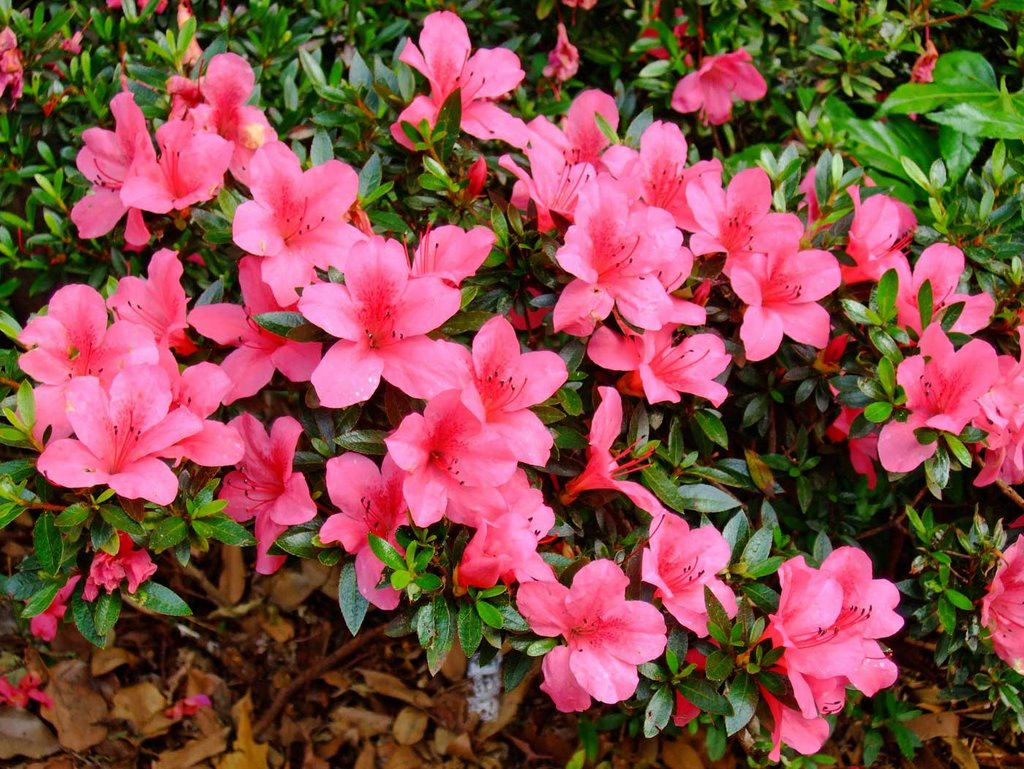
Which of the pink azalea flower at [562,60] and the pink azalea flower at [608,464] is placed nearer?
the pink azalea flower at [608,464]

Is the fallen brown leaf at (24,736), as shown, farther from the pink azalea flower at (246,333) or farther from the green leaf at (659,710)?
the green leaf at (659,710)

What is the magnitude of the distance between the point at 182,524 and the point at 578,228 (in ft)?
2.40

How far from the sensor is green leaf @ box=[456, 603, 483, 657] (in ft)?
4.36

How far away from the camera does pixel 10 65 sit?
198 cm

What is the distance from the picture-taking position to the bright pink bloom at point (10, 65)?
6.50 feet

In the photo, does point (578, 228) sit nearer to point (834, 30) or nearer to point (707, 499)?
point (707, 499)

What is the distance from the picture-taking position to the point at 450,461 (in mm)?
1337

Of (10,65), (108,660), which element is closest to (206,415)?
(10,65)

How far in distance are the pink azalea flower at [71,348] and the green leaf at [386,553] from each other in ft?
1.38

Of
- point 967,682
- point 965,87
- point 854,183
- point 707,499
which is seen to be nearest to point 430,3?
point 854,183

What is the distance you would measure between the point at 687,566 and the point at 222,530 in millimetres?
691

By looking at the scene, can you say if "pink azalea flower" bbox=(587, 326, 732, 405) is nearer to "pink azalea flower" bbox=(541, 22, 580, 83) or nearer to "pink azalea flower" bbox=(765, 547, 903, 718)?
"pink azalea flower" bbox=(765, 547, 903, 718)

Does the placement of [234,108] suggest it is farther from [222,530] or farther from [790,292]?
[790,292]

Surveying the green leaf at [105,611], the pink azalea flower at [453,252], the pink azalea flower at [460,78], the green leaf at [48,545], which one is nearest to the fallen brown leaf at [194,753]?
the green leaf at [105,611]
